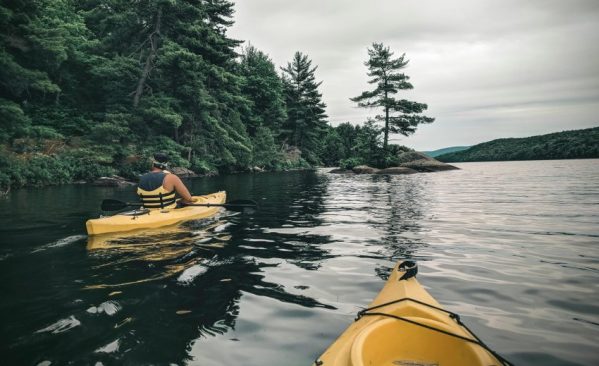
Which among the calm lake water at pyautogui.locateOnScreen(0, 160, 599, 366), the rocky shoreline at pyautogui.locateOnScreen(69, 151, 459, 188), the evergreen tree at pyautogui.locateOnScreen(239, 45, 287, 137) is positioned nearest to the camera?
the calm lake water at pyautogui.locateOnScreen(0, 160, 599, 366)

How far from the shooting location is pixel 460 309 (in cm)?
349

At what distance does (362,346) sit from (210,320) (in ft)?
5.64

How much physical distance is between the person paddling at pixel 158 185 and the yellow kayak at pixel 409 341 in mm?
5900

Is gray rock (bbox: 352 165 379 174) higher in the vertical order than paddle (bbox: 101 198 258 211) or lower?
higher

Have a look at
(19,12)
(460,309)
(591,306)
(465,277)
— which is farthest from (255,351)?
(19,12)

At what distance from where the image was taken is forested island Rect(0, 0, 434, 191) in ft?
60.5

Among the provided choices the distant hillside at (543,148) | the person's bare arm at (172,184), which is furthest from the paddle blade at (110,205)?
the distant hillside at (543,148)

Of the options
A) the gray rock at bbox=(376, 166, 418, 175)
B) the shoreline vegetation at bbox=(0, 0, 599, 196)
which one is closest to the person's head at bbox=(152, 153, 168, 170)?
the shoreline vegetation at bbox=(0, 0, 599, 196)

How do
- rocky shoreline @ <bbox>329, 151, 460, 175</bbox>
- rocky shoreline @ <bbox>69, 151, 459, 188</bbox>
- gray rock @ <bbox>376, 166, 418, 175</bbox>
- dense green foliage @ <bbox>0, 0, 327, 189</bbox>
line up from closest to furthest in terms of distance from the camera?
dense green foliage @ <bbox>0, 0, 327, 189</bbox> < gray rock @ <bbox>376, 166, 418, 175</bbox> < rocky shoreline @ <bbox>69, 151, 459, 188</bbox> < rocky shoreline @ <bbox>329, 151, 460, 175</bbox>

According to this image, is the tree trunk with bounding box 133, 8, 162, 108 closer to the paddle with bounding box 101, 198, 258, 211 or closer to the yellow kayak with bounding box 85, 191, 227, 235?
the paddle with bounding box 101, 198, 258, 211

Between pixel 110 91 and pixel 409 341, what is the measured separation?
29.5 m

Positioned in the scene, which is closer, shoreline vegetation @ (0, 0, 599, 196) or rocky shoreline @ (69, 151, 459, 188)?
shoreline vegetation @ (0, 0, 599, 196)

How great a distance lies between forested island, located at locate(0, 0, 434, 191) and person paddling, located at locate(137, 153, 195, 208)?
40.4 feet

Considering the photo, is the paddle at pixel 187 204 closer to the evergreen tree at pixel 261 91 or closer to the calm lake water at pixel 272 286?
the calm lake water at pixel 272 286
